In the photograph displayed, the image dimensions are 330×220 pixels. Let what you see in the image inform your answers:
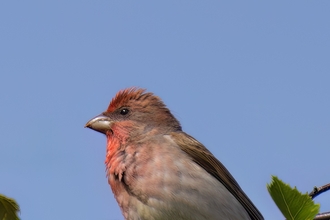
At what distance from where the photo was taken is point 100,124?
815 cm

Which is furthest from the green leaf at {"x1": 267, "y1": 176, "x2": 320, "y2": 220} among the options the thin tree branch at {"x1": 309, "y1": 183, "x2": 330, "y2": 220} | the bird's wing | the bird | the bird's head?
the bird's head

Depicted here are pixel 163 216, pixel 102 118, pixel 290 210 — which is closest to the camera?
pixel 290 210

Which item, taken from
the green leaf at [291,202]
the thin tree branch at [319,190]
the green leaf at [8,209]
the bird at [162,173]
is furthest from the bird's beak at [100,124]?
the green leaf at [291,202]

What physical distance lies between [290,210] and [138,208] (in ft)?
9.85

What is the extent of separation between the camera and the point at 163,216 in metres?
6.21

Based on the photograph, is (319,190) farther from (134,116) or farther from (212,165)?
(134,116)

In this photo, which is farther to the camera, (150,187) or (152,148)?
(152,148)

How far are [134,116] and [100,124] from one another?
1.81 ft

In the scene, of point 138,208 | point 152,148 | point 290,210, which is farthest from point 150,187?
point 290,210

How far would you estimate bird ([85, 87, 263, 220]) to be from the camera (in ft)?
20.6

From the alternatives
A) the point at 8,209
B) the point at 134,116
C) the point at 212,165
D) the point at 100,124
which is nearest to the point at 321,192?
the point at 8,209

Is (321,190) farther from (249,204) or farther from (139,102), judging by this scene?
(139,102)

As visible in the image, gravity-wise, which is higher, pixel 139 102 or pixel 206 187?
pixel 139 102

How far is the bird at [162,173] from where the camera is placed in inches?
248
